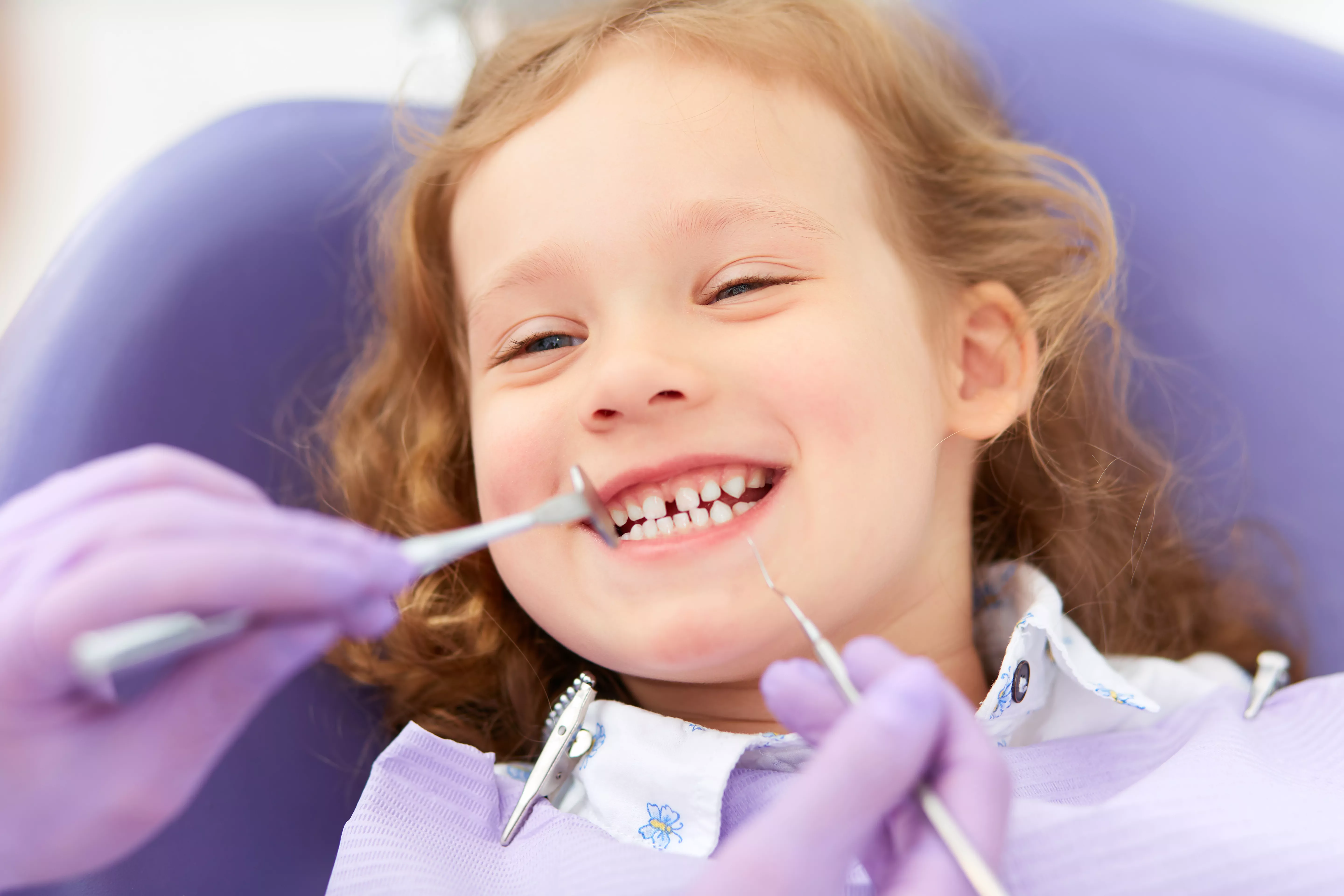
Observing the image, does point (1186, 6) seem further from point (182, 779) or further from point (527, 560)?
point (182, 779)

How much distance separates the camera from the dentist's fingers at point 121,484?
0.59 metres

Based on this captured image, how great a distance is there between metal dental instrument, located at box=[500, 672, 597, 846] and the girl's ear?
382 mm

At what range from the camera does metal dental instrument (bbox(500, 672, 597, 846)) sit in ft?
2.94

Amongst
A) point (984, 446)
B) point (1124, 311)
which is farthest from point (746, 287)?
point (1124, 311)

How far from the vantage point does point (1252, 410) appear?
1205 mm

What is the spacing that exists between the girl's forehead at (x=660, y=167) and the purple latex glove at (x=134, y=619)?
0.39 m

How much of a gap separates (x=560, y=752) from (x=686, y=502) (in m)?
0.23

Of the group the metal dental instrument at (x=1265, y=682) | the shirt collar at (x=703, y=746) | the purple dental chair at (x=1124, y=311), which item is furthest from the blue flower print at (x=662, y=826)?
the metal dental instrument at (x=1265, y=682)

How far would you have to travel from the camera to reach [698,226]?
0.88 m

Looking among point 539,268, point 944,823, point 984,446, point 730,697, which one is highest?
point 539,268

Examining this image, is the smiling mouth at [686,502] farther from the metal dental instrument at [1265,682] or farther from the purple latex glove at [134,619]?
the metal dental instrument at [1265,682]

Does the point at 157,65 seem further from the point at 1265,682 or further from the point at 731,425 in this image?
the point at 1265,682

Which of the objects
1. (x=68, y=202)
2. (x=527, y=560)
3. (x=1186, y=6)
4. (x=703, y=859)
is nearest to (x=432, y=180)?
(x=527, y=560)

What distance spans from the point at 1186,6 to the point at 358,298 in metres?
0.95
